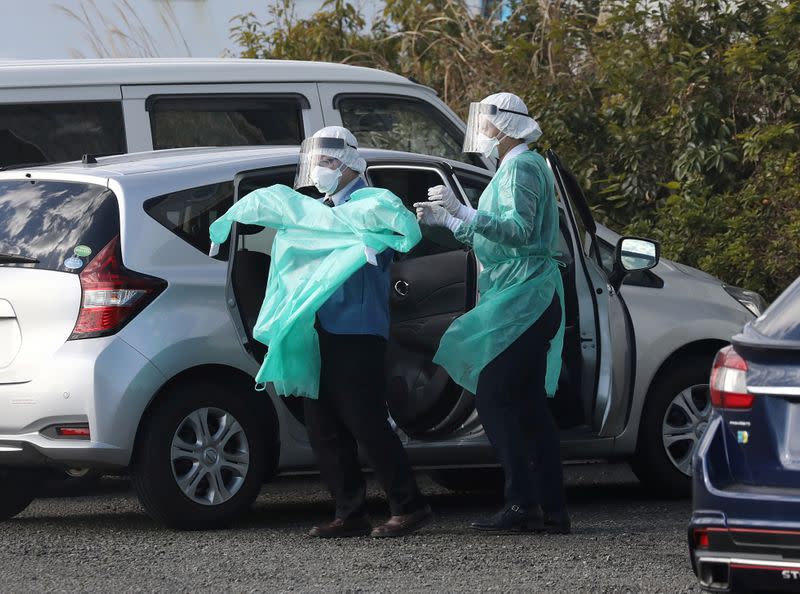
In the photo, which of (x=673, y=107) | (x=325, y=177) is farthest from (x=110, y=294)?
(x=673, y=107)

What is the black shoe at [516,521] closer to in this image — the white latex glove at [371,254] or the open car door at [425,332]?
the open car door at [425,332]

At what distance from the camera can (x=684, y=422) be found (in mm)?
8109

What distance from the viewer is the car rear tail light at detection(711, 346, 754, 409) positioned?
4.90m

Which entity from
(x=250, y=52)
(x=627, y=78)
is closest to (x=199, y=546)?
(x=627, y=78)

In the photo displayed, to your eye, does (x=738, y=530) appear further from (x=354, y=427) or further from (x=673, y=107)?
(x=673, y=107)

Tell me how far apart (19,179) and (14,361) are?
89cm

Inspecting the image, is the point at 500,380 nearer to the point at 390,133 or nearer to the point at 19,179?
the point at 19,179

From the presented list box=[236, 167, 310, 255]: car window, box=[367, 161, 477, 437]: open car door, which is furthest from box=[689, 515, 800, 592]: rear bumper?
box=[236, 167, 310, 255]: car window

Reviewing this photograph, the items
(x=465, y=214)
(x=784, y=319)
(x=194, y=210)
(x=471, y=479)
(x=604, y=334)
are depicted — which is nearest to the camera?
(x=784, y=319)

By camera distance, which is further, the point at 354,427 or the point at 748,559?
the point at 354,427

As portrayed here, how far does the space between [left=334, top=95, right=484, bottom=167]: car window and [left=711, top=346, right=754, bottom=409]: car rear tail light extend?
562cm

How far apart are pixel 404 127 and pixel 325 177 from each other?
12.6 feet

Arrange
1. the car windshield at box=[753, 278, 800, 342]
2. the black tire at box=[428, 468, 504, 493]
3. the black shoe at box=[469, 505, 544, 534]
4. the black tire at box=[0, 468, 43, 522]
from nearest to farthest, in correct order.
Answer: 1. the car windshield at box=[753, 278, 800, 342]
2. the black shoe at box=[469, 505, 544, 534]
3. the black tire at box=[0, 468, 43, 522]
4. the black tire at box=[428, 468, 504, 493]

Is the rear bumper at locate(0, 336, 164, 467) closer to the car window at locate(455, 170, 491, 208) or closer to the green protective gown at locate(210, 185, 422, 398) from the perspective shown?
the green protective gown at locate(210, 185, 422, 398)
